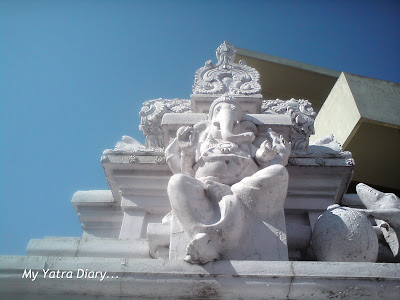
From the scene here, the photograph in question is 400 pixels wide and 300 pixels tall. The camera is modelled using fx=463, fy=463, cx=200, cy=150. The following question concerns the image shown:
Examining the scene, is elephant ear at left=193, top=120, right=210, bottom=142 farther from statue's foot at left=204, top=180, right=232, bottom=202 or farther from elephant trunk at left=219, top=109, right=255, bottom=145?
statue's foot at left=204, top=180, right=232, bottom=202

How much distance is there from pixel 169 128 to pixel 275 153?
1261 mm

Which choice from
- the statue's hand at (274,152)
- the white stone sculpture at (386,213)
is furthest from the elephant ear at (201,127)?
the white stone sculpture at (386,213)

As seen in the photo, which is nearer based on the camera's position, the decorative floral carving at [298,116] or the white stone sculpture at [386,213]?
the white stone sculpture at [386,213]

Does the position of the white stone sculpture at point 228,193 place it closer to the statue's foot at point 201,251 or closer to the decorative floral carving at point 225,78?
the statue's foot at point 201,251

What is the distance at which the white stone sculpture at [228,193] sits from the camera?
3207 millimetres

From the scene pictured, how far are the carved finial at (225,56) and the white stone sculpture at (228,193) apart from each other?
165 cm

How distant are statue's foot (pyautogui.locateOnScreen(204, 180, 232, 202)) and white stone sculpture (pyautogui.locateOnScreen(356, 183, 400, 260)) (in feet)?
4.65

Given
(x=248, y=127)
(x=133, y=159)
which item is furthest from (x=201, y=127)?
(x=133, y=159)

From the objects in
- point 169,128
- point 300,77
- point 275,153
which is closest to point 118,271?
point 275,153

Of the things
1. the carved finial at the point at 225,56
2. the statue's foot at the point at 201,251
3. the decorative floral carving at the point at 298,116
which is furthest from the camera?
the carved finial at the point at 225,56

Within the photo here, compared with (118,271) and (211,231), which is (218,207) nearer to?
(211,231)

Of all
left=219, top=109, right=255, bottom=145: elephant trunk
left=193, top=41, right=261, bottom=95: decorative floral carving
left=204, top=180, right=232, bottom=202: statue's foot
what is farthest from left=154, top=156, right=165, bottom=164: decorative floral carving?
left=204, top=180, right=232, bottom=202: statue's foot

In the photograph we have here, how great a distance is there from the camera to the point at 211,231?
3.16 m

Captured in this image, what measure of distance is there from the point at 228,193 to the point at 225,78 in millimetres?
2531
